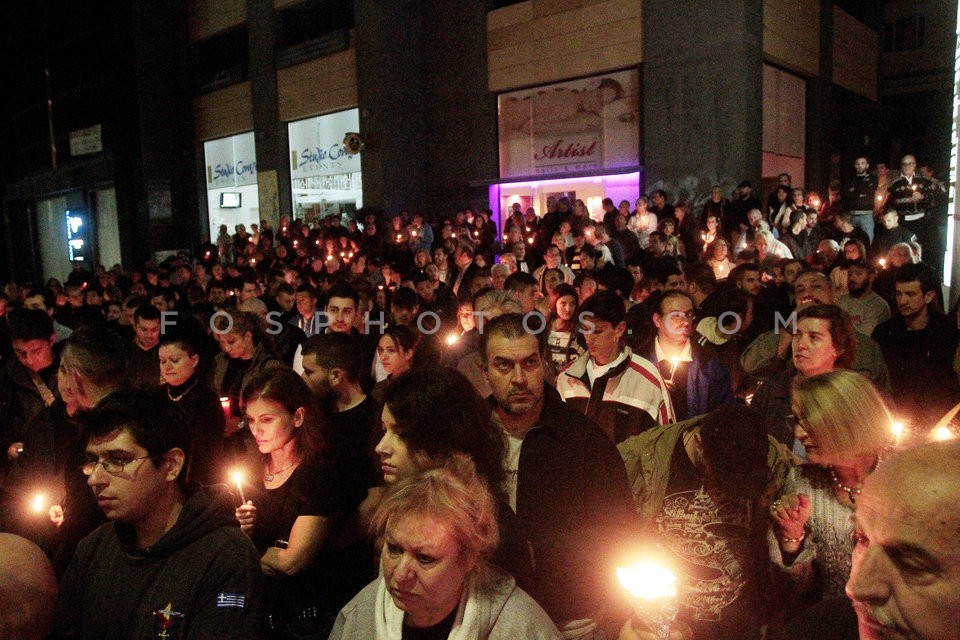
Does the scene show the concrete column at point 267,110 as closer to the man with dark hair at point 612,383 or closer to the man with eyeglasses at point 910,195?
the man with eyeglasses at point 910,195

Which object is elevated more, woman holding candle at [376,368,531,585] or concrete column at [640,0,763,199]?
concrete column at [640,0,763,199]

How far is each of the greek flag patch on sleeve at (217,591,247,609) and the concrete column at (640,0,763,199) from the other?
15229mm

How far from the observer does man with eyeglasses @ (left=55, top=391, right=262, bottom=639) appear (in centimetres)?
219

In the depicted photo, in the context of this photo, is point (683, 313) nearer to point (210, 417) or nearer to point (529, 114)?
point (210, 417)

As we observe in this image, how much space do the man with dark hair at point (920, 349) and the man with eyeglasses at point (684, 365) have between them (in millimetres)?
1539

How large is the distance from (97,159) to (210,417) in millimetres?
30178

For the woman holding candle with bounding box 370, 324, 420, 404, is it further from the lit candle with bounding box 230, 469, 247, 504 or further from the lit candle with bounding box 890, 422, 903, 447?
the lit candle with bounding box 890, 422, 903, 447

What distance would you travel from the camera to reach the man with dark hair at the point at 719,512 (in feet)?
8.86

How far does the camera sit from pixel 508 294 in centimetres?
585

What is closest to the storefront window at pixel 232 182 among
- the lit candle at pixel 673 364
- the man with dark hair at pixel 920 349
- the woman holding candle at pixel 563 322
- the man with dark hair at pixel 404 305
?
the man with dark hair at pixel 404 305

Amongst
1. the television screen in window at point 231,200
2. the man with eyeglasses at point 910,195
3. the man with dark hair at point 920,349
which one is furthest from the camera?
the television screen in window at point 231,200

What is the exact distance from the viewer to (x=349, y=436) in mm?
3742

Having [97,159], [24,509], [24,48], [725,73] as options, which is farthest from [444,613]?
[24,48]

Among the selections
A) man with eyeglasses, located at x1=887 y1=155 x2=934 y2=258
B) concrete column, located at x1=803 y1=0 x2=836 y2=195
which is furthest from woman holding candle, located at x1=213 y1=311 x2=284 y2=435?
concrete column, located at x1=803 y1=0 x2=836 y2=195
